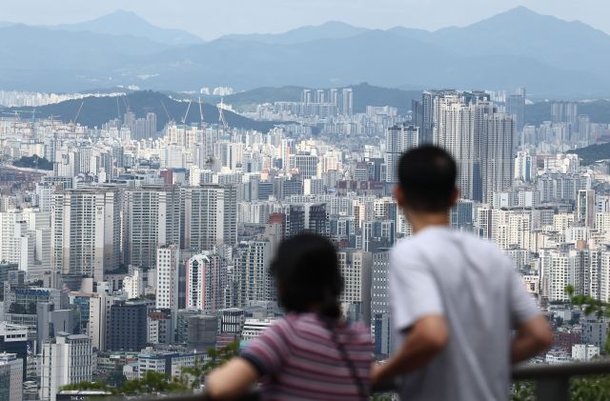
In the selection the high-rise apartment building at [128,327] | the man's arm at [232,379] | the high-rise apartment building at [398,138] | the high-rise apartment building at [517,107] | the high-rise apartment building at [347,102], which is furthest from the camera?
the high-rise apartment building at [347,102]

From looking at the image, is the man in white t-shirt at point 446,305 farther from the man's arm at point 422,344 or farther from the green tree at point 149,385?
the green tree at point 149,385

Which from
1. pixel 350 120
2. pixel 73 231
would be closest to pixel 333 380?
pixel 73 231

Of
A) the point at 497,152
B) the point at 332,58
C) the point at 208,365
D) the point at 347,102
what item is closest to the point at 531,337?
the point at 208,365

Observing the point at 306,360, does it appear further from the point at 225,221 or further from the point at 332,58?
the point at 332,58

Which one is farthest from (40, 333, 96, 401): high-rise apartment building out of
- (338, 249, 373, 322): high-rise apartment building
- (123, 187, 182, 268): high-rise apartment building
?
(123, 187, 182, 268): high-rise apartment building

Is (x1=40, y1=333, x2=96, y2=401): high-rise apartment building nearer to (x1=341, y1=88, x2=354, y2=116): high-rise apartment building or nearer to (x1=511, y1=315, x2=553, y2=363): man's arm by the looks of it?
(x1=511, y1=315, x2=553, y2=363): man's arm

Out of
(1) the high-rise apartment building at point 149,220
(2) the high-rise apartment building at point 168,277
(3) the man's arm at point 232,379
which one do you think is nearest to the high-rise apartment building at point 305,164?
(1) the high-rise apartment building at point 149,220
